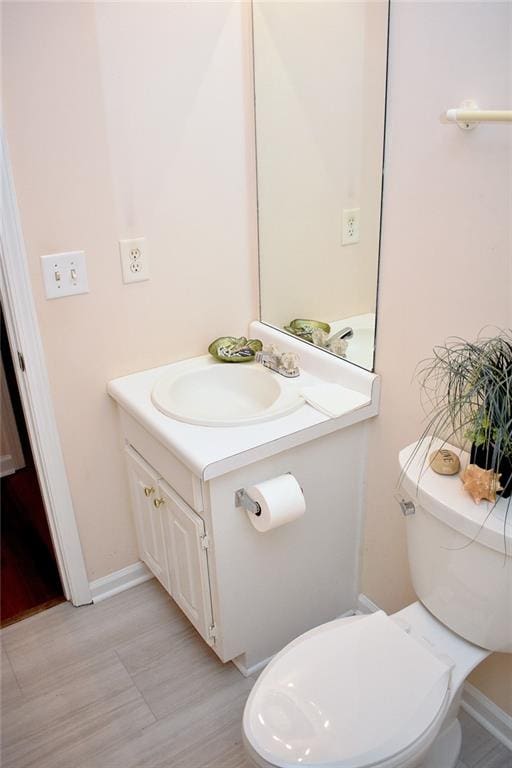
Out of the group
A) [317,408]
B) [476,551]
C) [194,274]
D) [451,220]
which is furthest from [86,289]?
[476,551]

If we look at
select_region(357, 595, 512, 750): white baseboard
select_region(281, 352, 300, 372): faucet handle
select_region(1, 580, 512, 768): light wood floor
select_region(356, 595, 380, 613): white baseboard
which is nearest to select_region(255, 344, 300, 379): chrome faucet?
select_region(281, 352, 300, 372): faucet handle

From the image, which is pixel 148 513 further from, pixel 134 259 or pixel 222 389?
pixel 134 259

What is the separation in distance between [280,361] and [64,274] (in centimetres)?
Answer: 64

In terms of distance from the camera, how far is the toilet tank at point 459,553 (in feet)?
3.77

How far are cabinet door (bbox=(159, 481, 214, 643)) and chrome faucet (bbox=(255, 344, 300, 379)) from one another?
0.46 meters

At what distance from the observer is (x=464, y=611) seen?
1.26m

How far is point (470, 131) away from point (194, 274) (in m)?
0.89

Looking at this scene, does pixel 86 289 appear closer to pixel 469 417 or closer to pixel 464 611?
pixel 469 417

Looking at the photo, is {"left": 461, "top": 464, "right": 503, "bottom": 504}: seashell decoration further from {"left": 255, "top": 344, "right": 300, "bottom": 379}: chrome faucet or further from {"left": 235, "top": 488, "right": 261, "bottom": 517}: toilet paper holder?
{"left": 255, "top": 344, "right": 300, "bottom": 379}: chrome faucet

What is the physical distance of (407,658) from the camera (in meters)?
1.23

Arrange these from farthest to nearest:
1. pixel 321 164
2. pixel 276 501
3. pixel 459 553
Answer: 1. pixel 321 164
2. pixel 276 501
3. pixel 459 553

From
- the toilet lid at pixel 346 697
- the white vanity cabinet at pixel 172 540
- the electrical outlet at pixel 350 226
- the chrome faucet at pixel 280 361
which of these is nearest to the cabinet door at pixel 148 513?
the white vanity cabinet at pixel 172 540

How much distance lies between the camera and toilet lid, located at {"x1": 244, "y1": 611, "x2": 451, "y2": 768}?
1082mm

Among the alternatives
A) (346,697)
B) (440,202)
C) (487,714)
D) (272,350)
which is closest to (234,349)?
(272,350)
